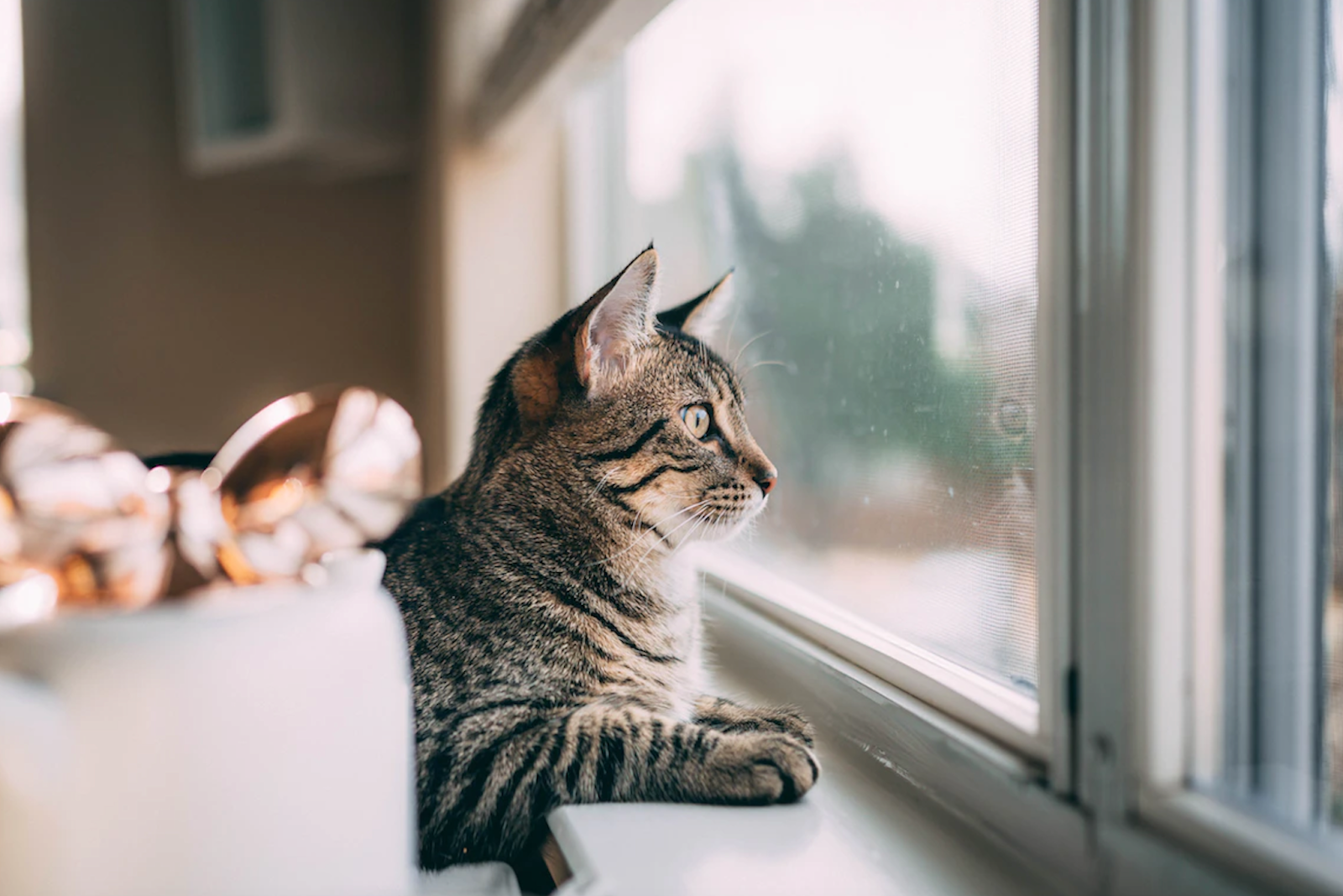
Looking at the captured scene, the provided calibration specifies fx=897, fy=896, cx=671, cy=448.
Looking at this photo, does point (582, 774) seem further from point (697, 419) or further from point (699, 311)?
point (699, 311)

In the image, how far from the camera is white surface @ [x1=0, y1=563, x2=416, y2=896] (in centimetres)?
35

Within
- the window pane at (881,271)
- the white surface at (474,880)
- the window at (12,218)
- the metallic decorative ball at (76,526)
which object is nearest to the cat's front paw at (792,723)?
the window pane at (881,271)

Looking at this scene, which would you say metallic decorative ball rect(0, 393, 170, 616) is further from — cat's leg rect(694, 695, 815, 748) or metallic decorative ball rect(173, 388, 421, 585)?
cat's leg rect(694, 695, 815, 748)

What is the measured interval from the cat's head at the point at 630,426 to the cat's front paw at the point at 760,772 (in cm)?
23

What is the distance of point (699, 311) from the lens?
3.20 ft

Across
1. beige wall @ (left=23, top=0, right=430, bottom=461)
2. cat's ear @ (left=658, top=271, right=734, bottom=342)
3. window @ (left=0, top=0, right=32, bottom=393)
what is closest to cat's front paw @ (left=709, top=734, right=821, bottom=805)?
cat's ear @ (left=658, top=271, right=734, bottom=342)

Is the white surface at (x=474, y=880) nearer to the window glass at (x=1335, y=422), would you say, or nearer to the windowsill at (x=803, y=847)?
the windowsill at (x=803, y=847)

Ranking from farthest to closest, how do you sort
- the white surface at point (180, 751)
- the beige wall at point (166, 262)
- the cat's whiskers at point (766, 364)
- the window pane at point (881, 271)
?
the beige wall at point (166, 262) → the cat's whiskers at point (766, 364) → the window pane at point (881, 271) → the white surface at point (180, 751)

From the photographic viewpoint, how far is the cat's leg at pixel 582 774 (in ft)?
2.01

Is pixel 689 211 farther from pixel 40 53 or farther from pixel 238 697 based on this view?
pixel 40 53

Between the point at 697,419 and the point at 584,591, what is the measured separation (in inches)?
8.2

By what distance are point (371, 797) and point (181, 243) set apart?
2.52m

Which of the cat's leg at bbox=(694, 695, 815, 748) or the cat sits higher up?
the cat

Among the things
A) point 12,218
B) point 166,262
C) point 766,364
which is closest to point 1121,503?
point 766,364
